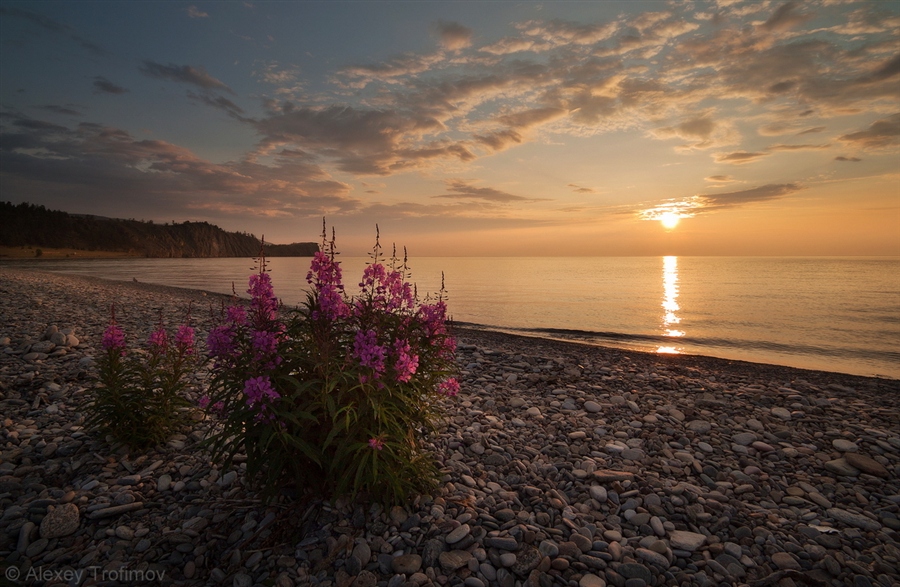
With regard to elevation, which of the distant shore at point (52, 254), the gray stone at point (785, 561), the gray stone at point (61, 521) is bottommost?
the gray stone at point (785, 561)

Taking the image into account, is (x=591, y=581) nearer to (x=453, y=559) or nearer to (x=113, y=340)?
(x=453, y=559)

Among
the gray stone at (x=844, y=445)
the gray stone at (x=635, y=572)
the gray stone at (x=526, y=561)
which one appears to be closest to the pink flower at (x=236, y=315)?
the gray stone at (x=526, y=561)

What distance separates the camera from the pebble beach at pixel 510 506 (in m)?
3.91

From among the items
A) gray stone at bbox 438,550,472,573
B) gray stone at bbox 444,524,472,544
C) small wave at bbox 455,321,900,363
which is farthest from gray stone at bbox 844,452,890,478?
small wave at bbox 455,321,900,363

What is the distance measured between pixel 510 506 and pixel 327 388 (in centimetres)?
270

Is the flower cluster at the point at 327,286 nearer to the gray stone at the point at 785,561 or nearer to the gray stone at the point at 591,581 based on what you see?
the gray stone at the point at 591,581

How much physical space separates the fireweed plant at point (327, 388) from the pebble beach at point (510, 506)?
0.57m

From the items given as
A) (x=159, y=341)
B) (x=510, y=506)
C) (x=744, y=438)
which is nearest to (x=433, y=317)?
(x=510, y=506)

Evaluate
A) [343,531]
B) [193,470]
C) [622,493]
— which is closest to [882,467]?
[622,493]

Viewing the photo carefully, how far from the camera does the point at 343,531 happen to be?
4.12 meters

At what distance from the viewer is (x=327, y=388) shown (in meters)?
3.79

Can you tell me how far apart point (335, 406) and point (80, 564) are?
272 cm

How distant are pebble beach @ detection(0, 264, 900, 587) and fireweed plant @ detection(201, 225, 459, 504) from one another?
0.57 m

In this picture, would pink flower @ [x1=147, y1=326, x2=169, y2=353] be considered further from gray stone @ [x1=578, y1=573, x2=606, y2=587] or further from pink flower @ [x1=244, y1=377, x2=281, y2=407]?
gray stone @ [x1=578, y1=573, x2=606, y2=587]
